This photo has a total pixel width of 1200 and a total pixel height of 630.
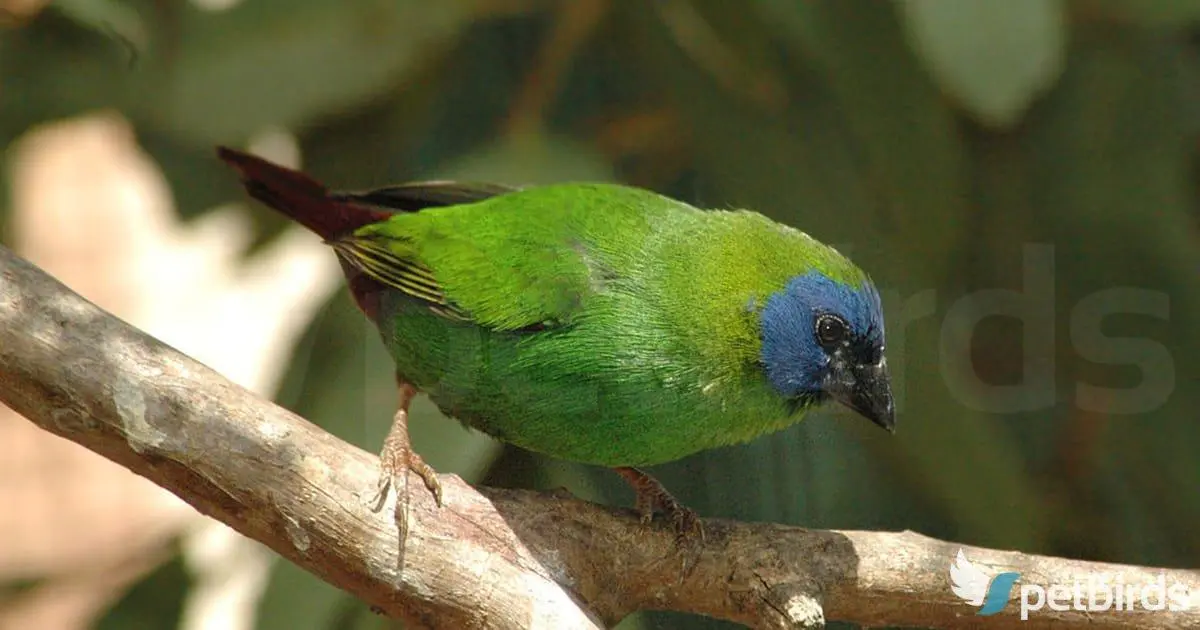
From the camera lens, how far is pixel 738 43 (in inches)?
137

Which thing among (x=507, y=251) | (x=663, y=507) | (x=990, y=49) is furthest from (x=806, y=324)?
(x=990, y=49)

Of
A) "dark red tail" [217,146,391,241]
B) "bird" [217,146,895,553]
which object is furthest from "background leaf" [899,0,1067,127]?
"dark red tail" [217,146,391,241]

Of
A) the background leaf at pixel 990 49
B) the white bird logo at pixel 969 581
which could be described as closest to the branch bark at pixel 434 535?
the white bird logo at pixel 969 581

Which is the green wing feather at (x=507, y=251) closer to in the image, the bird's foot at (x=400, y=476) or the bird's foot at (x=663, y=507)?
the bird's foot at (x=400, y=476)

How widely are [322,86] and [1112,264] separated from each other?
211cm

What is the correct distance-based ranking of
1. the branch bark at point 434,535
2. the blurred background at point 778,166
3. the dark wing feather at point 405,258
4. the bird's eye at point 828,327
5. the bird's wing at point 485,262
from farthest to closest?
the blurred background at point 778,166 < the dark wing feather at point 405,258 < the bird's wing at point 485,262 < the bird's eye at point 828,327 < the branch bark at point 434,535

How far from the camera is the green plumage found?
2273mm

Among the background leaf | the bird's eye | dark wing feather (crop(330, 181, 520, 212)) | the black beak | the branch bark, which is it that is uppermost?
the background leaf

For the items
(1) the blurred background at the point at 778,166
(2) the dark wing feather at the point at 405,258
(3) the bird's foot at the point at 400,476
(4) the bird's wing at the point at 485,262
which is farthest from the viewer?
(1) the blurred background at the point at 778,166

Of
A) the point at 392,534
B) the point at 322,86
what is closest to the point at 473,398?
the point at 392,534

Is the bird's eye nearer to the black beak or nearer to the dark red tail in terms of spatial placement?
the black beak

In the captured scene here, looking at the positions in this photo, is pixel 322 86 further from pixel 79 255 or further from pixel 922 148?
pixel 79 255

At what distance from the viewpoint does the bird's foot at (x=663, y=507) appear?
2.43m

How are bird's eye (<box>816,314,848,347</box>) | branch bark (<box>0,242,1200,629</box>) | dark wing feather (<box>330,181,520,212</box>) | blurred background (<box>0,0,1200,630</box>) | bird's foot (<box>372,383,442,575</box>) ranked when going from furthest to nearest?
blurred background (<box>0,0,1200,630</box>), dark wing feather (<box>330,181,520,212</box>), bird's eye (<box>816,314,848,347</box>), bird's foot (<box>372,383,442,575</box>), branch bark (<box>0,242,1200,629</box>)
